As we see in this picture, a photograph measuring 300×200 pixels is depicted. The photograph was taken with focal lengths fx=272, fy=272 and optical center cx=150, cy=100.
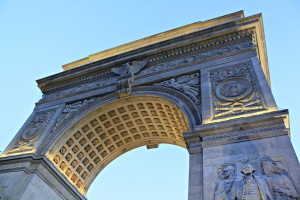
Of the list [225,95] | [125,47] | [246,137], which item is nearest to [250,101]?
[225,95]

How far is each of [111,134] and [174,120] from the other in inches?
160

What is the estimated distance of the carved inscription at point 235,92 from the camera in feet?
34.2

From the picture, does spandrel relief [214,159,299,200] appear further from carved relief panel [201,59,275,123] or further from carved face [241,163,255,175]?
carved relief panel [201,59,275,123]

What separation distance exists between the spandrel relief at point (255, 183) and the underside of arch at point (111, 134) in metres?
5.56

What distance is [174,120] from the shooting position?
14.5m

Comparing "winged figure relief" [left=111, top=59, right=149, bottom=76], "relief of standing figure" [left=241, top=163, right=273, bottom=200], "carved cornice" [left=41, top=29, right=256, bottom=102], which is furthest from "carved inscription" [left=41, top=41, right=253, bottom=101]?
"relief of standing figure" [left=241, top=163, right=273, bottom=200]

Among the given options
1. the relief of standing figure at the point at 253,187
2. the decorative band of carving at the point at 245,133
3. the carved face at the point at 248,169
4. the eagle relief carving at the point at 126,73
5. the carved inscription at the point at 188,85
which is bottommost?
the relief of standing figure at the point at 253,187

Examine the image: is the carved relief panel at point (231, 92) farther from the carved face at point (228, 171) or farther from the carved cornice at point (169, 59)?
the carved face at point (228, 171)

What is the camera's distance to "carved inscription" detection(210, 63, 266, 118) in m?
10.4

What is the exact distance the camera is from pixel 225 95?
1143cm

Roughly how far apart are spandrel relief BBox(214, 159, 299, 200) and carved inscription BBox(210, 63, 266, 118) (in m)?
2.66

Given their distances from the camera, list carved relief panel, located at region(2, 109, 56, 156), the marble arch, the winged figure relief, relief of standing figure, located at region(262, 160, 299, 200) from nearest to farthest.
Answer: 1. relief of standing figure, located at region(262, 160, 299, 200)
2. the marble arch
3. carved relief panel, located at region(2, 109, 56, 156)
4. the winged figure relief

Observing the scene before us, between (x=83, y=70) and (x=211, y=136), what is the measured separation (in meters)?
10.8

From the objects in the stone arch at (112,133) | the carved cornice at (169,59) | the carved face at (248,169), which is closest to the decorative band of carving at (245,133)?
the carved face at (248,169)
